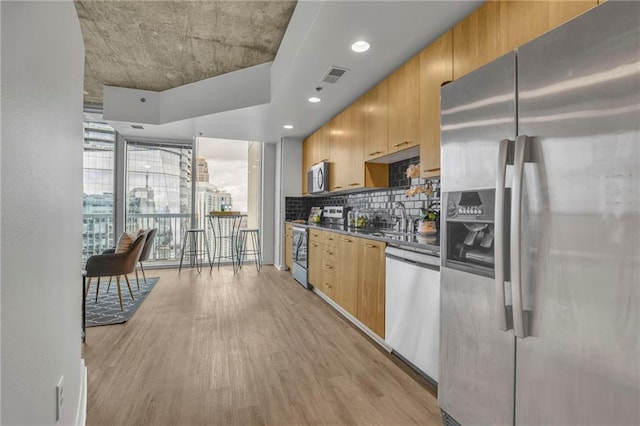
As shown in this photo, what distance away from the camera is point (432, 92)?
2223 millimetres

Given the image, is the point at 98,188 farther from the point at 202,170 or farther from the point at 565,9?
the point at 565,9

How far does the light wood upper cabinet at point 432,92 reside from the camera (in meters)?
2.11

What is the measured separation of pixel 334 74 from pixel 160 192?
169 inches

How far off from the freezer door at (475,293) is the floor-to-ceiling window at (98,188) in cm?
568

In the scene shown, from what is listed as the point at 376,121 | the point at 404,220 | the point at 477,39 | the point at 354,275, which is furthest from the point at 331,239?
the point at 477,39

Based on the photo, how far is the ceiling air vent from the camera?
276 cm

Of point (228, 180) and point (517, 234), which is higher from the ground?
point (228, 180)

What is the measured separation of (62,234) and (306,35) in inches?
78.1

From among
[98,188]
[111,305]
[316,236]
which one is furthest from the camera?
[98,188]

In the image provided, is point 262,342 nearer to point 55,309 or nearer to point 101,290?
point 55,309

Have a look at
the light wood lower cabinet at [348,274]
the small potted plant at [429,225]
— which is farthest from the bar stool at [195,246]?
the small potted plant at [429,225]

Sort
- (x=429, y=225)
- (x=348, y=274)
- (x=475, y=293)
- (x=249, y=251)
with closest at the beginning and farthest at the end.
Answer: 1. (x=475, y=293)
2. (x=429, y=225)
3. (x=348, y=274)
4. (x=249, y=251)

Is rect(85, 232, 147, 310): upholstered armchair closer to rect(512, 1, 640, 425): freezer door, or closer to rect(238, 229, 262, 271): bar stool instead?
rect(238, 229, 262, 271): bar stool

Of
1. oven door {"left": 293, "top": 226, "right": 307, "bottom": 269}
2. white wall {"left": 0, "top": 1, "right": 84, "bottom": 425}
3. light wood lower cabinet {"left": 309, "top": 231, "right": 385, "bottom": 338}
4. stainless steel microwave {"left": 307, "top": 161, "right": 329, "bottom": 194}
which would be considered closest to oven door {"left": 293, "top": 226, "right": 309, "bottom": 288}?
oven door {"left": 293, "top": 226, "right": 307, "bottom": 269}
